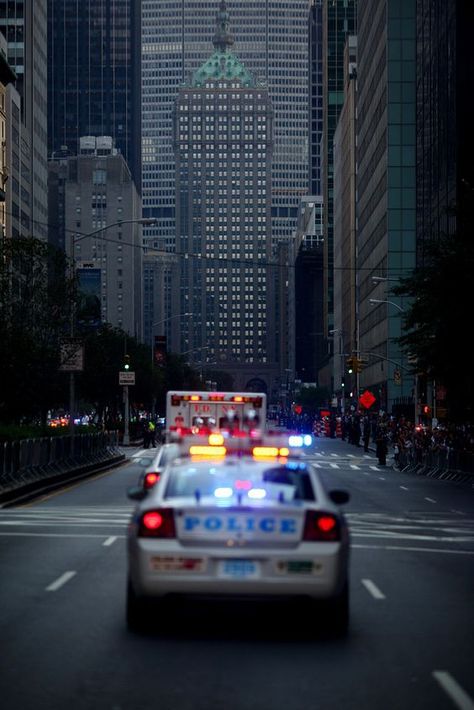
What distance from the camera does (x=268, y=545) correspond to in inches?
460

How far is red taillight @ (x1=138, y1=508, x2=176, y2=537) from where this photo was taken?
11797 millimetres

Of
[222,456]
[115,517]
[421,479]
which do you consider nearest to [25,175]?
[421,479]

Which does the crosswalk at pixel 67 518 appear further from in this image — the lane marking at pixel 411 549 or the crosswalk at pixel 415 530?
the lane marking at pixel 411 549

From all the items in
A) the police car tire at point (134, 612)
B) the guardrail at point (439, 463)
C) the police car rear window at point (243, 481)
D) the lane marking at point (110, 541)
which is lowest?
the guardrail at point (439, 463)

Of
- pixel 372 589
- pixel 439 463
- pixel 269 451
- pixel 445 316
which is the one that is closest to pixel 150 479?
pixel 372 589

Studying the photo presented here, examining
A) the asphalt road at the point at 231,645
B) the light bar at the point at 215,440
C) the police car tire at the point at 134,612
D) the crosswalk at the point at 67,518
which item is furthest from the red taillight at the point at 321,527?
the crosswalk at the point at 67,518

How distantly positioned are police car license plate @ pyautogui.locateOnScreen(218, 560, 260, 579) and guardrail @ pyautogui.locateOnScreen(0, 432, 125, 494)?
71.2 ft

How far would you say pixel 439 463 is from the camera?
56812 millimetres

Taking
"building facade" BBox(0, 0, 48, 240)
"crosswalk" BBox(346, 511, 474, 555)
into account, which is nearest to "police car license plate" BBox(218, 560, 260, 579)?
"crosswalk" BBox(346, 511, 474, 555)

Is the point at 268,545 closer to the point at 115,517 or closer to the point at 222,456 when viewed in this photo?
the point at 222,456

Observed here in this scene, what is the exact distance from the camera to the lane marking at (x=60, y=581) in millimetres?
15680

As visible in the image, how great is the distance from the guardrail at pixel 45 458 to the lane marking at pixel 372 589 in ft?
57.1

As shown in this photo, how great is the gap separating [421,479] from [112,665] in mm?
41952

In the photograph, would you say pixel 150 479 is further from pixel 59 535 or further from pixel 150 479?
pixel 59 535
